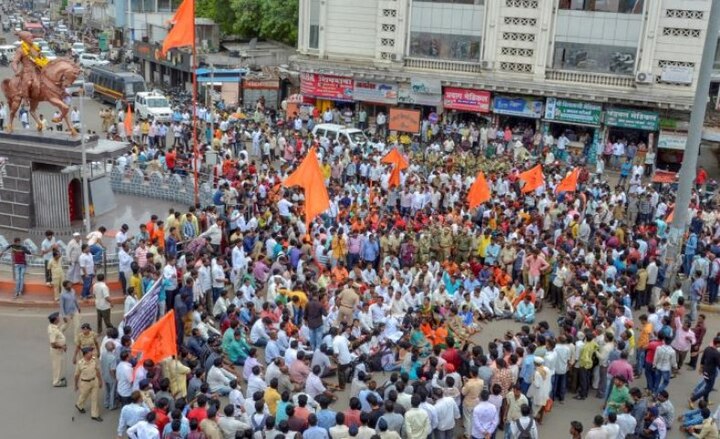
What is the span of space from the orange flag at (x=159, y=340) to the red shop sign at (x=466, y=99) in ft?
80.4

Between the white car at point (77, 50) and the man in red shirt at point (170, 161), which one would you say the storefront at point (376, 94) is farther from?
the white car at point (77, 50)

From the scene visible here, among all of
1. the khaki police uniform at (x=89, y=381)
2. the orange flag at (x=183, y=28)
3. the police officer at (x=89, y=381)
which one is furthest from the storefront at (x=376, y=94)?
the khaki police uniform at (x=89, y=381)

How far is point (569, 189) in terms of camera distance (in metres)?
22.5

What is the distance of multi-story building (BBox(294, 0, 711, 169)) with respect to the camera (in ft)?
101

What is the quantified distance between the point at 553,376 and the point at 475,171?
13.8 m

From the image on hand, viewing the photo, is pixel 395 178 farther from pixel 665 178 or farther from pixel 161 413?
pixel 161 413

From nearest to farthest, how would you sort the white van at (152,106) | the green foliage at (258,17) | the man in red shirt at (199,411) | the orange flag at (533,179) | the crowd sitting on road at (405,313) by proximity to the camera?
the man in red shirt at (199,411)
the crowd sitting on road at (405,313)
the orange flag at (533,179)
the white van at (152,106)
the green foliage at (258,17)

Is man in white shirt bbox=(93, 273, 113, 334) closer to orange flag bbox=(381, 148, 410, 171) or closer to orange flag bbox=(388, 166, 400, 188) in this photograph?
orange flag bbox=(388, 166, 400, 188)

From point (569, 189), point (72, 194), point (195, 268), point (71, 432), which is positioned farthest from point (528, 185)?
point (71, 432)

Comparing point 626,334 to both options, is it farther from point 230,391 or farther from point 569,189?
point 569,189

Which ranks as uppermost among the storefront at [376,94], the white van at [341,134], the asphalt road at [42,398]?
the storefront at [376,94]

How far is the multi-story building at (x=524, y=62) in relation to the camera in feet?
101

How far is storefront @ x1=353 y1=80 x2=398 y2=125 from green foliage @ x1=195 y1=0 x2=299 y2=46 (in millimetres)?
14886

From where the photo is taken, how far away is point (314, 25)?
38.8 metres
